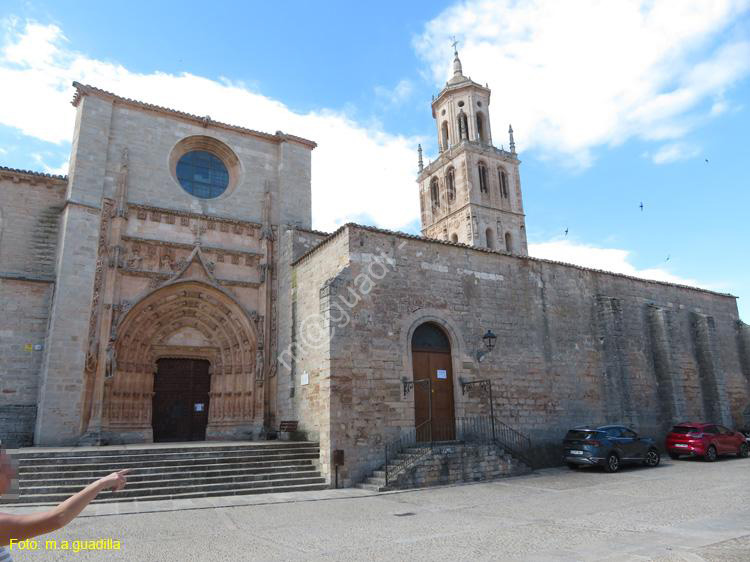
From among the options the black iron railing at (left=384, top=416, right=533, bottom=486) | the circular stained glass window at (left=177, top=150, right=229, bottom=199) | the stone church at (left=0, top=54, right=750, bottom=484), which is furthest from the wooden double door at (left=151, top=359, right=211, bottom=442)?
the black iron railing at (left=384, top=416, right=533, bottom=486)

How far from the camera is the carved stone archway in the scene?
13.8m

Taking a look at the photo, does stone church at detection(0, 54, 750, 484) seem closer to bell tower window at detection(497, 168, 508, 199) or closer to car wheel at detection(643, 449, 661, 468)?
car wheel at detection(643, 449, 661, 468)

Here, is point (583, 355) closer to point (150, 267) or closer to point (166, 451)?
point (166, 451)

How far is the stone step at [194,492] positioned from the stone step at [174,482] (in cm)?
13

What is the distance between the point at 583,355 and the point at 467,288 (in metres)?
4.78

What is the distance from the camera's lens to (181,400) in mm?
14930

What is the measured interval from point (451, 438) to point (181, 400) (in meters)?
7.76

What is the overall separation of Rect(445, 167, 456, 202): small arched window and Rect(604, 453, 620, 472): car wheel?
105 feet

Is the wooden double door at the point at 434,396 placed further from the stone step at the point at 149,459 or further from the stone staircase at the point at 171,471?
the stone step at the point at 149,459

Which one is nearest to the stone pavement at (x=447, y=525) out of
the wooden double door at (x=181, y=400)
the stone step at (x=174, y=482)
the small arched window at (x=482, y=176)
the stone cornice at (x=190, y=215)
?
the stone step at (x=174, y=482)

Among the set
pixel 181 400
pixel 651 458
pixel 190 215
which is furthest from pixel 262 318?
pixel 651 458

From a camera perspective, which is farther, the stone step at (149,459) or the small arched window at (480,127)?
the small arched window at (480,127)

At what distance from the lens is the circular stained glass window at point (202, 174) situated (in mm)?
16500

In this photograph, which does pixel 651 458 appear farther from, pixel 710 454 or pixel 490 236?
pixel 490 236
